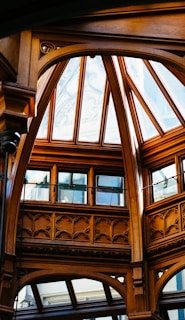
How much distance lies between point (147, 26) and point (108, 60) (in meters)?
3.32

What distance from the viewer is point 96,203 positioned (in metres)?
12.4

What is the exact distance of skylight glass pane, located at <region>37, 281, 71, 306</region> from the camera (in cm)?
1289

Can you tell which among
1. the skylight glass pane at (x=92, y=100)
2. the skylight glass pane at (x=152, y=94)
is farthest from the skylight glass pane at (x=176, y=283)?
the skylight glass pane at (x=92, y=100)

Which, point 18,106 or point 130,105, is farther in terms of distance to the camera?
point 130,105

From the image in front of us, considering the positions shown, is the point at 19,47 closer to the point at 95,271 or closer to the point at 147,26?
the point at 147,26

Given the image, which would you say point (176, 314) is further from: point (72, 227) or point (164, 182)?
point (72, 227)

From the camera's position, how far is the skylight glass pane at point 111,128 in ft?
40.9

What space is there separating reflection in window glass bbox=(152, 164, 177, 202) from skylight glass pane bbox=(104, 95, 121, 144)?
3.62 feet

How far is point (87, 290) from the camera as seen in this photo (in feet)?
42.3

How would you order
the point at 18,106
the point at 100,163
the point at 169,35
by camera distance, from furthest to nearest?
the point at 100,163, the point at 169,35, the point at 18,106

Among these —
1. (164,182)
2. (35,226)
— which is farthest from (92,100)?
(35,226)

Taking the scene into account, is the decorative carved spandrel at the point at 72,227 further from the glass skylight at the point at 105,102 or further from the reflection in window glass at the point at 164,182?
the glass skylight at the point at 105,102

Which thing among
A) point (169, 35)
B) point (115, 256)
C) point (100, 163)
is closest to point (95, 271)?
point (115, 256)

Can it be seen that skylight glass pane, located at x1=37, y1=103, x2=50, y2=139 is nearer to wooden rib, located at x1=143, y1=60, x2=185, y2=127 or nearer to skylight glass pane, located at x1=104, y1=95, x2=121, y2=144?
skylight glass pane, located at x1=104, y1=95, x2=121, y2=144
